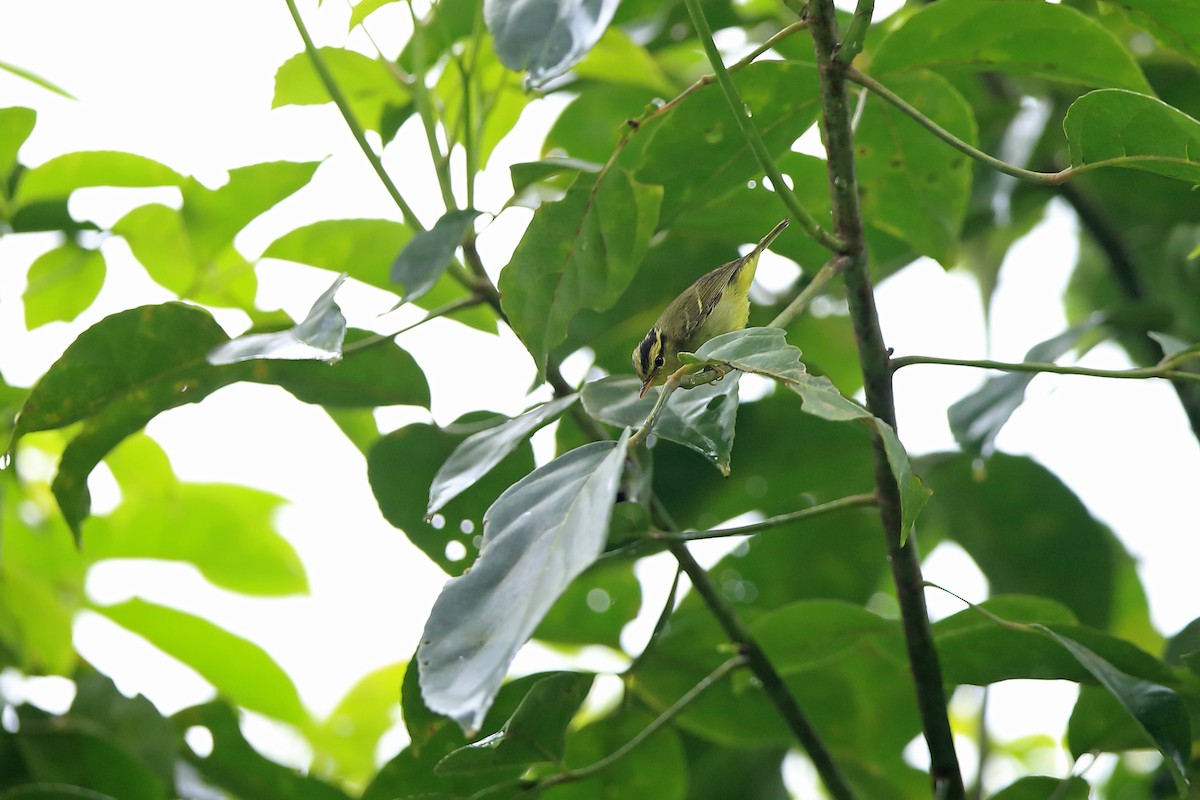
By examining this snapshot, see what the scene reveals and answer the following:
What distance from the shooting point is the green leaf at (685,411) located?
730 millimetres

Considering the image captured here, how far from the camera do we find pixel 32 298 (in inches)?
59.9

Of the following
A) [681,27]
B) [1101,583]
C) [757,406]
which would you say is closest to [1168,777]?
[1101,583]

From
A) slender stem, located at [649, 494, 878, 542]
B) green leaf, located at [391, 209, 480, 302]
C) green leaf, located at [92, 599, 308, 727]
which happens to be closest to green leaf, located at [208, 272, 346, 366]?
green leaf, located at [391, 209, 480, 302]

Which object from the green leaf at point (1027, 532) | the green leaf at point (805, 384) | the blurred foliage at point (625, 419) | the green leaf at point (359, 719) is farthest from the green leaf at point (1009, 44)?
the green leaf at point (359, 719)

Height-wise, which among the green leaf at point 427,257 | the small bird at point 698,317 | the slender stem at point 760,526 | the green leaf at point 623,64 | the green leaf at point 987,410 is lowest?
the slender stem at point 760,526

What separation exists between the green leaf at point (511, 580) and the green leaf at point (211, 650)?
3.96 feet

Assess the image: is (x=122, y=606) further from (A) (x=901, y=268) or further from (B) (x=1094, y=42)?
(B) (x=1094, y=42)

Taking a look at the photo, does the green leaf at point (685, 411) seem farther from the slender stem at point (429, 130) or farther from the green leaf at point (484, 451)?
the slender stem at point (429, 130)

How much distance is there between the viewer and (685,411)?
0.80 metres

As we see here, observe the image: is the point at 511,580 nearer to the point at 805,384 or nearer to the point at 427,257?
the point at 805,384

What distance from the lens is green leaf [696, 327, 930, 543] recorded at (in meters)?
0.65

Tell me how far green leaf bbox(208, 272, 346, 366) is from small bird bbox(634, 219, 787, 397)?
621mm

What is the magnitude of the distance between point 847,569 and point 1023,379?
433 mm

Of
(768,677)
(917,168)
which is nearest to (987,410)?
(917,168)
